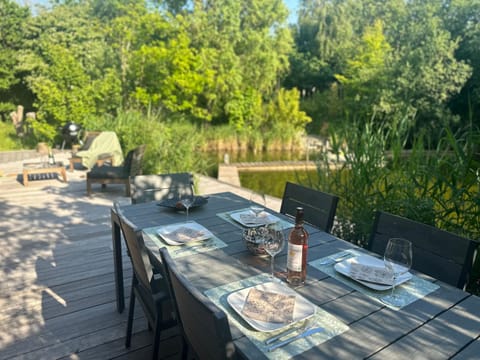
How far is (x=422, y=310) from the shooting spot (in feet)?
3.62

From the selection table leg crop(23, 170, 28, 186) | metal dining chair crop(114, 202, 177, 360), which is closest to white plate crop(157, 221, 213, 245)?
metal dining chair crop(114, 202, 177, 360)

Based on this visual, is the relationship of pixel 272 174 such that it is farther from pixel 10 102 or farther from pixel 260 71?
pixel 10 102

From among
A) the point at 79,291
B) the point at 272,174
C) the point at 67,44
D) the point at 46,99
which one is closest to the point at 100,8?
the point at 67,44

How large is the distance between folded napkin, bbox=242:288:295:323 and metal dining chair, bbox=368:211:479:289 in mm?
753

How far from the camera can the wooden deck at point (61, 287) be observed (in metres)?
1.89

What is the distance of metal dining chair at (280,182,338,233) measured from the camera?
204 centimetres

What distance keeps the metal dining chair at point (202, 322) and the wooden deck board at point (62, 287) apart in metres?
0.90

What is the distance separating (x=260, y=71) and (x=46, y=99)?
352 inches

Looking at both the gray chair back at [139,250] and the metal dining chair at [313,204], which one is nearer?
the gray chair back at [139,250]

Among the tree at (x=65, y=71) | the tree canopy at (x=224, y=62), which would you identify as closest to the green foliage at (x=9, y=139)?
the tree at (x=65, y=71)

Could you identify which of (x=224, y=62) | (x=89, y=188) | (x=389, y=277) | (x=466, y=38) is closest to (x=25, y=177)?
(x=89, y=188)

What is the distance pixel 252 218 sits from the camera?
77.5 inches

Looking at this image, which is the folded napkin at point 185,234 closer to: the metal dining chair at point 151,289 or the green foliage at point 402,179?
the metal dining chair at point 151,289

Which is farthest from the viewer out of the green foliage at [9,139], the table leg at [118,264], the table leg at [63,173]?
the green foliage at [9,139]
